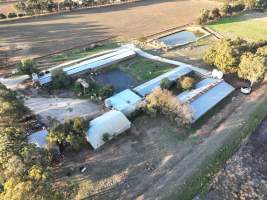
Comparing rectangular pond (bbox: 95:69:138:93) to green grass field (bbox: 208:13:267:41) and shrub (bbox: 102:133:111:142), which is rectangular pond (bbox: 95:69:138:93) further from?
green grass field (bbox: 208:13:267:41)

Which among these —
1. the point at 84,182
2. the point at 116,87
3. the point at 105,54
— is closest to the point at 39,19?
the point at 105,54

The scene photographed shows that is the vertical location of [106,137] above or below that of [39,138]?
below

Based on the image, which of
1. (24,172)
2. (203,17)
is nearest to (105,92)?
(24,172)

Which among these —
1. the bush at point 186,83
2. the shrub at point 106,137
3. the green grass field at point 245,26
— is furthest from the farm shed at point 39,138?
the green grass field at point 245,26

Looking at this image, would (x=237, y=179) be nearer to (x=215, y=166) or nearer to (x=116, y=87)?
(x=215, y=166)

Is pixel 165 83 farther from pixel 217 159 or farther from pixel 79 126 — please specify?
pixel 79 126

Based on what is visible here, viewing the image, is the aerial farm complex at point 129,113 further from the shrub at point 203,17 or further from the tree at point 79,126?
the shrub at point 203,17
